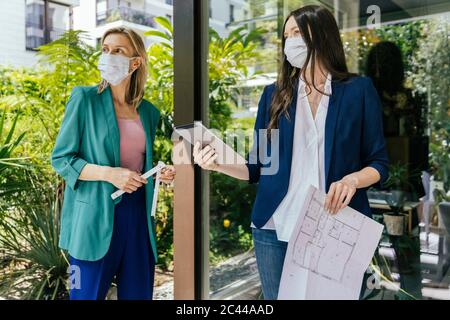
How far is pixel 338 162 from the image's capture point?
1955 millimetres

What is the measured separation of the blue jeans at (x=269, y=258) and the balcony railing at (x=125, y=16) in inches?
50.3

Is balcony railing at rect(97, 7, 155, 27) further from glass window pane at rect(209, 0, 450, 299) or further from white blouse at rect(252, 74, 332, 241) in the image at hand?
white blouse at rect(252, 74, 332, 241)

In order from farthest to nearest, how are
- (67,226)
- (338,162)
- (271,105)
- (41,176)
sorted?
(41,176)
(67,226)
(271,105)
(338,162)

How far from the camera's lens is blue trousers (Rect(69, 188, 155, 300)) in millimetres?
2252

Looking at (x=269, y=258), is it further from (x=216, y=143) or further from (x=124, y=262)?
(x=124, y=262)

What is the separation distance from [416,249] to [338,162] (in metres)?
0.55

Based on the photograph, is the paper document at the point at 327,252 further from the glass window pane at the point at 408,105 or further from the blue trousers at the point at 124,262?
the blue trousers at the point at 124,262

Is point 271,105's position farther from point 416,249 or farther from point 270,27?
point 416,249

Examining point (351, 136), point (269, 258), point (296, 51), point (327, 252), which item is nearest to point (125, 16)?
point (296, 51)

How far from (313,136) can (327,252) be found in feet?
1.78

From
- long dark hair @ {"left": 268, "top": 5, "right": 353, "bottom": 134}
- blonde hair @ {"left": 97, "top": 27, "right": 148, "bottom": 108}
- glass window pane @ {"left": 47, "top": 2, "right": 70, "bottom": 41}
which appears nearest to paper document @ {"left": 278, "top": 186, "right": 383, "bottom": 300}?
long dark hair @ {"left": 268, "top": 5, "right": 353, "bottom": 134}

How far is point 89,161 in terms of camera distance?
7.43ft

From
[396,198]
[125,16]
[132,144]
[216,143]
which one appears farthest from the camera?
[125,16]
